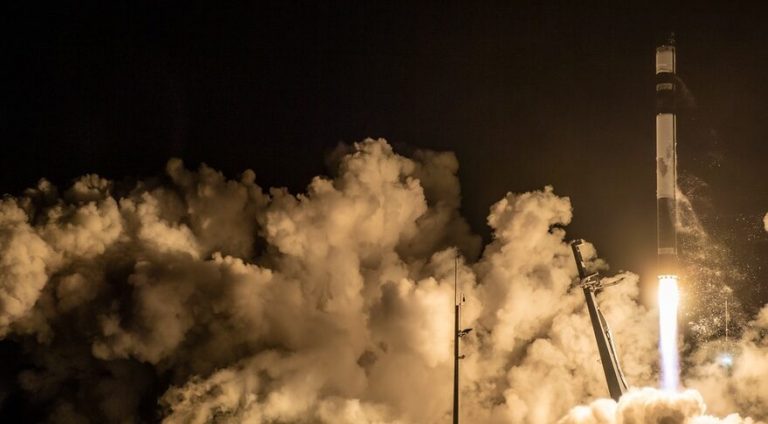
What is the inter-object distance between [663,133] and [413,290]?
1129 centimetres

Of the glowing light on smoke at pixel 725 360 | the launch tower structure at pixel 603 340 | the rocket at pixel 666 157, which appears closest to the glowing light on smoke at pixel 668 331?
the rocket at pixel 666 157

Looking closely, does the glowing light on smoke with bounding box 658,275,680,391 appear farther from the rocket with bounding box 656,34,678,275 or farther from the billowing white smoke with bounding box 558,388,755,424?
the billowing white smoke with bounding box 558,388,755,424

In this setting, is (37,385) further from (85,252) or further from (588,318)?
(588,318)

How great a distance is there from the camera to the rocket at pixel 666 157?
39.6m

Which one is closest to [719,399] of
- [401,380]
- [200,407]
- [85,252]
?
[401,380]

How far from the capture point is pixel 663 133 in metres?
40.4

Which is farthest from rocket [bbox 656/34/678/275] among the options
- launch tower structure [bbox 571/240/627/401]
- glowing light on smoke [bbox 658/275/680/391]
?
launch tower structure [bbox 571/240/627/401]

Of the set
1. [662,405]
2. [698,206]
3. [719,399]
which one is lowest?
[662,405]

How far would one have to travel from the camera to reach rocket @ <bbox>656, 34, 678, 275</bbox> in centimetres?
3962

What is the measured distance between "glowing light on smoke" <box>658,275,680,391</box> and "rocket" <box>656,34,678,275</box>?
590 mm

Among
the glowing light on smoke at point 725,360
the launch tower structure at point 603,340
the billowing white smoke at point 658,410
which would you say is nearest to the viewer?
the billowing white smoke at point 658,410

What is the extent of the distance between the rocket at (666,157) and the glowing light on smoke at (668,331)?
0.59m

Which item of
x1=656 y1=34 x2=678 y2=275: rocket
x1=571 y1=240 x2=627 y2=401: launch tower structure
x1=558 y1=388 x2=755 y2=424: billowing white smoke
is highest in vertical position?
x1=656 y1=34 x2=678 y2=275: rocket

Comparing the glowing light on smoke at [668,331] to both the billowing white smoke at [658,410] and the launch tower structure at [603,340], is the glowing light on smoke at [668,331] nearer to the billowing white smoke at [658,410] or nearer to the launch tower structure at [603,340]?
the launch tower structure at [603,340]
